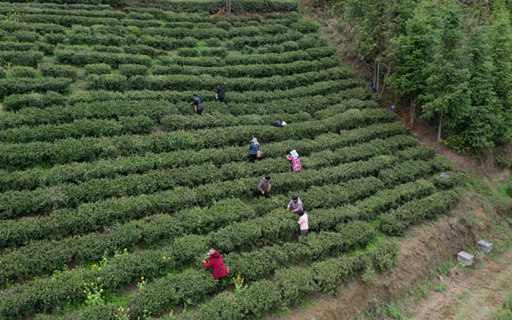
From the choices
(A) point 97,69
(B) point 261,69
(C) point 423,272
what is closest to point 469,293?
(C) point 423,272

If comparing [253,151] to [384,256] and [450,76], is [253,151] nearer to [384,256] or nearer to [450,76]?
[384,256]

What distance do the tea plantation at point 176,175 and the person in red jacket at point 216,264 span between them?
23 centimetres

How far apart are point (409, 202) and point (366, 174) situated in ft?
7.14

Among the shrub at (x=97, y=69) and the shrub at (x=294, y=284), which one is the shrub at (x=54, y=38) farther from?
the shrub at (x=294, y=284)

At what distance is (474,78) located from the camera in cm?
1789

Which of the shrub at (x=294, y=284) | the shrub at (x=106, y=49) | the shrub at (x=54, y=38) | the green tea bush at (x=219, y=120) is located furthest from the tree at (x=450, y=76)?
the shrub at (x=54, y=38)

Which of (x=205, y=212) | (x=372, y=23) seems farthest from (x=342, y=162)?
(x=372, y=23)

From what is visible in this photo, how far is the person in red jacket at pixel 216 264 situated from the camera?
9945mm

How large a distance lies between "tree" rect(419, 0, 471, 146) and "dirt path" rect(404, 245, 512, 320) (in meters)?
7.60

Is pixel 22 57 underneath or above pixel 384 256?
above

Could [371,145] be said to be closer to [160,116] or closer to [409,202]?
[409,202]

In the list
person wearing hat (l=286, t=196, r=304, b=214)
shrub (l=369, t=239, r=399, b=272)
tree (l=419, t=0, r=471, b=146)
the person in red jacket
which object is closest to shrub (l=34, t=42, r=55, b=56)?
person wearing hat (l=286, t=196, r=304, b=214)

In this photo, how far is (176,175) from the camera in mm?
13391

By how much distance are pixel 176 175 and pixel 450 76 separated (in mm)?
14357
